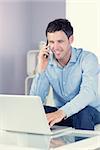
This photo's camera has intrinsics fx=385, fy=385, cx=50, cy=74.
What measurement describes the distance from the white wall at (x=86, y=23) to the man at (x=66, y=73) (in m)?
0.07

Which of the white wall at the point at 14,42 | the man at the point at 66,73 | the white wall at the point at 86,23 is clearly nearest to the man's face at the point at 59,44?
the man at the point at 66,73

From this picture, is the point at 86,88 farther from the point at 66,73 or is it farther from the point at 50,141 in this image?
the point at 50,141

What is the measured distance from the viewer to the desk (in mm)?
1141

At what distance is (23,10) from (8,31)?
0.18 m

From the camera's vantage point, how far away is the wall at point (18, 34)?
8.17 ft

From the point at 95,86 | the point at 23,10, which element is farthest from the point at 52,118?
the point at 23,10

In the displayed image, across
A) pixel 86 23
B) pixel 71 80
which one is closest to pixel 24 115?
pixel 71 80

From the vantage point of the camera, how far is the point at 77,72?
6.39ft

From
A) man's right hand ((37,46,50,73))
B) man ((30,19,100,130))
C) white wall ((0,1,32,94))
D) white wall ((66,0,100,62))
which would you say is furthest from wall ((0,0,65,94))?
man's right hand ((37,46,50,73))

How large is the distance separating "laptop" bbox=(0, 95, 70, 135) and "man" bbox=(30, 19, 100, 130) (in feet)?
1.21

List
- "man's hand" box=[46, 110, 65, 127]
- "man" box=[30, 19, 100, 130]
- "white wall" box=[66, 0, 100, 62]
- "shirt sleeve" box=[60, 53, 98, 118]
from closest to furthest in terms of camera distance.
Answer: "man's hand" box=[46, 110, 65, 127], "shirt sleeve" box=[60, 53, 98, 118], "man" box=[30, 19, 100, 130], "white wall" box=[66, 0, 100, 62]

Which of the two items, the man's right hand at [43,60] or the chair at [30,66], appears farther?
the chair at [30,66]

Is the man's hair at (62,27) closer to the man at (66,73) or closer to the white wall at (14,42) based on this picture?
the man at (66,73)

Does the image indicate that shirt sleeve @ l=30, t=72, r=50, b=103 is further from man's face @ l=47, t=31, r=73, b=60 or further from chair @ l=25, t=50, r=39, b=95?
chair @ l=25, t=50, r=39, b=95
